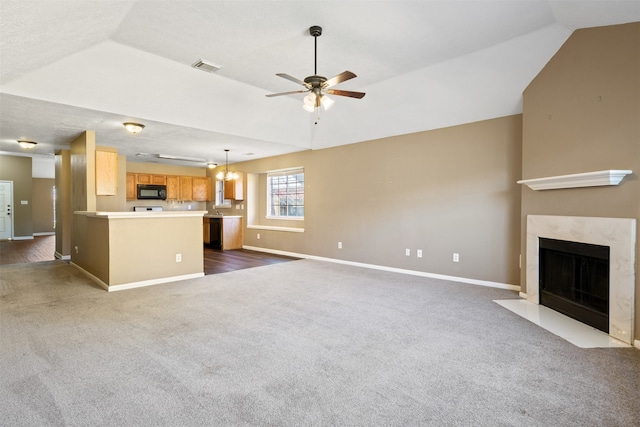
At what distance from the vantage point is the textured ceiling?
9.20 ft

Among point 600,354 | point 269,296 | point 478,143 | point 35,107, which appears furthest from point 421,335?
point 35,107

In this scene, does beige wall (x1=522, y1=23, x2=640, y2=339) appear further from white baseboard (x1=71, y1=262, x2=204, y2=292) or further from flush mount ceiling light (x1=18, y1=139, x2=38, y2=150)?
flush mount ceiling light (x1=18, y1=139, x2=38, y2=150)

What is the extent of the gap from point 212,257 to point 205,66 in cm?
429

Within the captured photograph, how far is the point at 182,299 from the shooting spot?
3854mm

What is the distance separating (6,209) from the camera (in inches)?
370

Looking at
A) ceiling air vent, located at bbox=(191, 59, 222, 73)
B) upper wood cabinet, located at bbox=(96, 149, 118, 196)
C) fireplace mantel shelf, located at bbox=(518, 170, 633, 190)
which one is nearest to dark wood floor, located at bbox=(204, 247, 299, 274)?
upper wood cabinet, located at bbox=(96, 149, 118, 196)

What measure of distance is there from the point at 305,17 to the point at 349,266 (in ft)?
13.8

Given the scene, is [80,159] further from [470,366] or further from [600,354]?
[600,354]

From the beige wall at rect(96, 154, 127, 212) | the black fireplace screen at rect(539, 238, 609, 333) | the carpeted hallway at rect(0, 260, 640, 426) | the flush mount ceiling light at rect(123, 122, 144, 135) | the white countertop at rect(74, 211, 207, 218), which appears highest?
the flush mount ceiling light at rect(123, 122, 144, 135)

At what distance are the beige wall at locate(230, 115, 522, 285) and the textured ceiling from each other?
0.41 metres

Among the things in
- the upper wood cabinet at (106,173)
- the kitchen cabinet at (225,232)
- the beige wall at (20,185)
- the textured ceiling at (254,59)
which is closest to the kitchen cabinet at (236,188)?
the kitchen cabinet at (225,232)

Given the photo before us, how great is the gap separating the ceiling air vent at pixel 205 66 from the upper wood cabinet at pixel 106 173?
236cm

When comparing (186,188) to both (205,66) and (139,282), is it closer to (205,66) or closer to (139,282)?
(139,282)

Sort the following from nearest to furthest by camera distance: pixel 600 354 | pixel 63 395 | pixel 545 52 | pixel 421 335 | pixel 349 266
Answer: pixel 63 395 < pixel 600 354 < pixel 421 335 < pixel 545 52 < pixel 349 266
